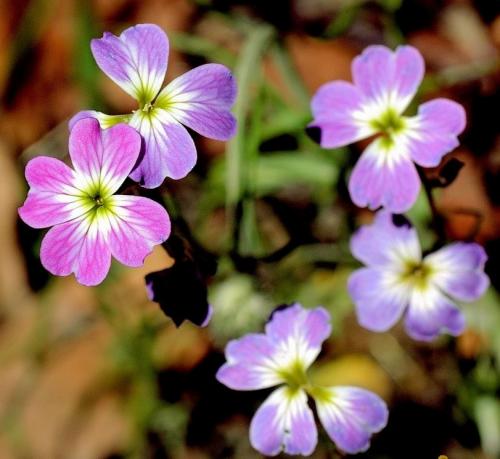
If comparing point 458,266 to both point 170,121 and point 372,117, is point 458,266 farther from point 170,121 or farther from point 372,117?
point 170,121

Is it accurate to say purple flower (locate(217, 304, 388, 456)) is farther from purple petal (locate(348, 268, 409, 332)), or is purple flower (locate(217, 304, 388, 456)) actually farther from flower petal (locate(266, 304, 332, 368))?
purple petal (locate(348, 268, 409, 332))

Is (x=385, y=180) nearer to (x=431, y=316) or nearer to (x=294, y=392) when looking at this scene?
(x=431, y=316)

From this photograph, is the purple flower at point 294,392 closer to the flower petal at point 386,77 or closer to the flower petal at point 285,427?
the flower petal at point 285,427

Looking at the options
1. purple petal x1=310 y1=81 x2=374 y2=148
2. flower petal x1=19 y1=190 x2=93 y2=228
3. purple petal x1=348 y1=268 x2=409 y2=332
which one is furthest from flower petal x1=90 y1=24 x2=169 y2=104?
purple petal x1=348 y1=268 x2=409 y2=332

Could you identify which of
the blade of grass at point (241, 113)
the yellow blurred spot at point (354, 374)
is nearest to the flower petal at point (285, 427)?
the blade of grass at point (241, 113)

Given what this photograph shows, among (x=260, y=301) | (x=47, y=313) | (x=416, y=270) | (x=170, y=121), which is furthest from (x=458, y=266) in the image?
(x=47, y=313)

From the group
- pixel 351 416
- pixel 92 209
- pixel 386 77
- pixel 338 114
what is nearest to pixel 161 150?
pixel 92 209
